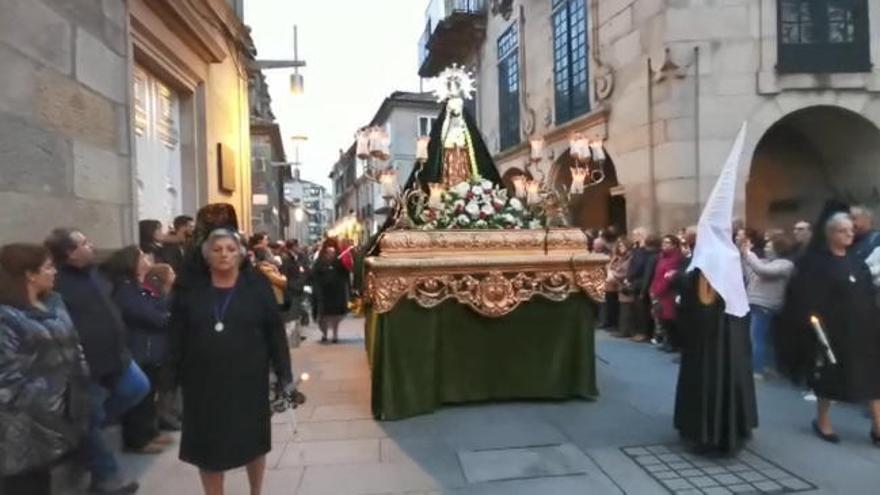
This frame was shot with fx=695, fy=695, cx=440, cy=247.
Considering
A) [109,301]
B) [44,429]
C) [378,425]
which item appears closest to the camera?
[44,429]

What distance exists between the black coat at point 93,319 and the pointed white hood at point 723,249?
3.96 metres

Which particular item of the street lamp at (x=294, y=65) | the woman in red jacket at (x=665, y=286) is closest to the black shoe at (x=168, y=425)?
the woman in red jacket at (x=665, y=286)

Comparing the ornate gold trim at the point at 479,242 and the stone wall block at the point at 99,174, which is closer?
the stone wall block at the point at 99,174

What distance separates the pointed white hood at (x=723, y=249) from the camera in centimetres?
481

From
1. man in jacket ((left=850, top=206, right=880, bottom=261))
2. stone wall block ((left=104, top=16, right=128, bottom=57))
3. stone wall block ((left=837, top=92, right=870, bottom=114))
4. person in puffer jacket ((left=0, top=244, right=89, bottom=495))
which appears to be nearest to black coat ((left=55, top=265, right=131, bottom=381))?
person in puffer jacket ((left=0, top=244, right=89, bottom=495))

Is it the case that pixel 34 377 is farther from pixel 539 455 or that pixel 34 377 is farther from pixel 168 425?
pixel 539 455

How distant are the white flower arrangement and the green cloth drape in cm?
77

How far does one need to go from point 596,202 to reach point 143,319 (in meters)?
14.4

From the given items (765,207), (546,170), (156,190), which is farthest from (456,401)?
(546,170)

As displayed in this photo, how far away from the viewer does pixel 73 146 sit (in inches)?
195

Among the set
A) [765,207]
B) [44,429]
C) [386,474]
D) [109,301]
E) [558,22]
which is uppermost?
[558,22]

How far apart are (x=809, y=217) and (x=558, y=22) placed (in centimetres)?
716

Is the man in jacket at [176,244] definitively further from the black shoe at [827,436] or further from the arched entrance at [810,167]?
the arched entrance at [810,167]

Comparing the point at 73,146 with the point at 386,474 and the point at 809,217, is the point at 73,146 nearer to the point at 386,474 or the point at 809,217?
the point at 386,474
